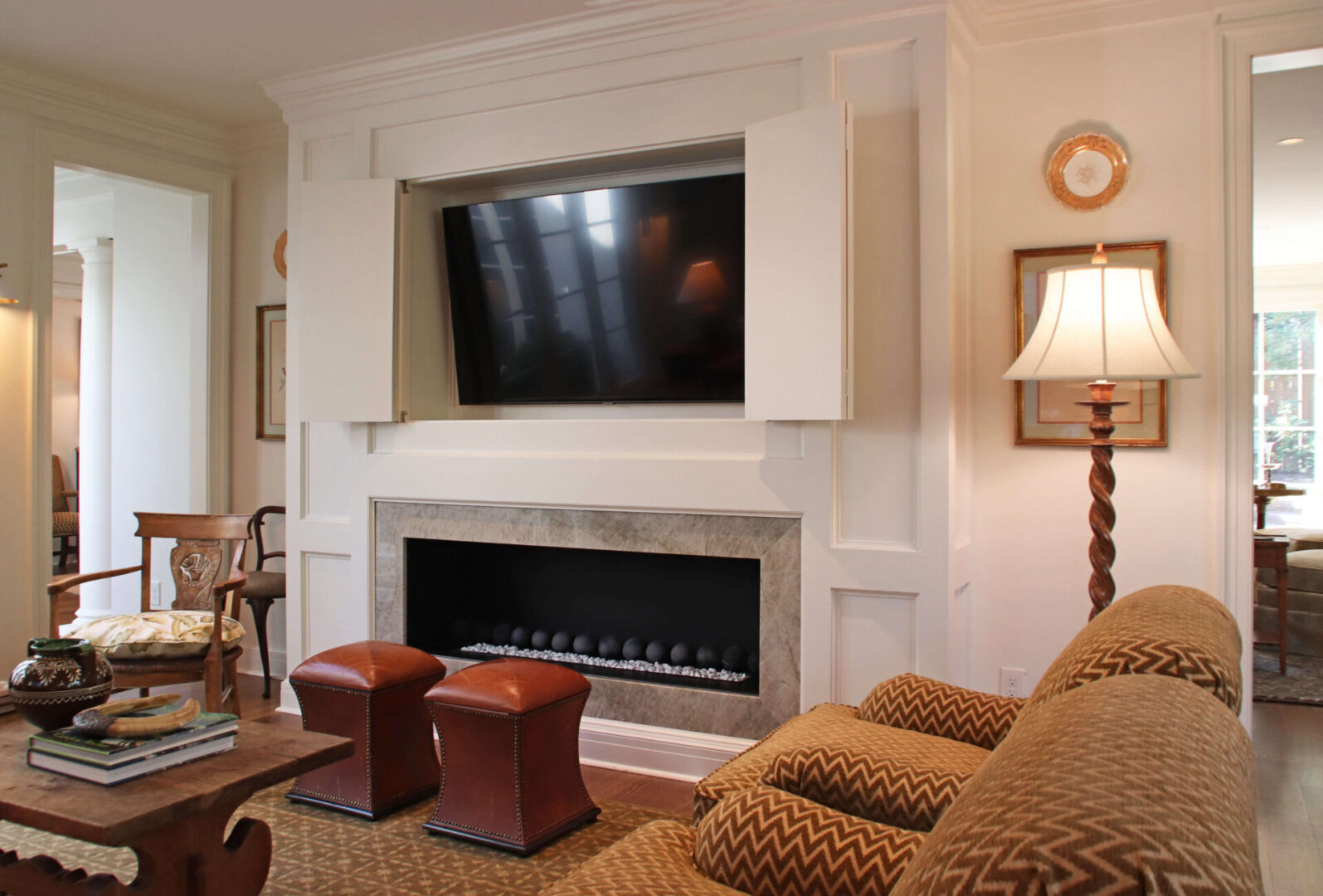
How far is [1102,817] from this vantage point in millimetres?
577

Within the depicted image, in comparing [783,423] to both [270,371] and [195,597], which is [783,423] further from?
[270,371]

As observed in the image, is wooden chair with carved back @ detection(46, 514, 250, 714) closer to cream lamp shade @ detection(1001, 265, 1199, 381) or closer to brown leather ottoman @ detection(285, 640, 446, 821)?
brown leather ottoman @ detection(285, 640, 446, 821)

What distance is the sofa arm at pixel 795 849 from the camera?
1.43 metres

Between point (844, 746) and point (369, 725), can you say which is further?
point (369, 725)

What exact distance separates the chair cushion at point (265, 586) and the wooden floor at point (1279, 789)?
20.0 inches

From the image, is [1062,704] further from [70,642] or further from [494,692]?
[70,642]

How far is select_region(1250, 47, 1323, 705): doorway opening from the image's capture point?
4664mm

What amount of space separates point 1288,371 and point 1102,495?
791 cm

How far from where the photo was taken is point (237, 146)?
16.7 ft

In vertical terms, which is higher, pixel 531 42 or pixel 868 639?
pixel 531 42

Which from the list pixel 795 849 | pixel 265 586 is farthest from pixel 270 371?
pixel 795 849

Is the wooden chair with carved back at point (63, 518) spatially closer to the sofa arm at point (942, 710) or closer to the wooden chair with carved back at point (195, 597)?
the wooden chair with carved back at point (195, 597)

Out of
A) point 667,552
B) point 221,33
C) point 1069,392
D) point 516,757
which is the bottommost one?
point 516,757


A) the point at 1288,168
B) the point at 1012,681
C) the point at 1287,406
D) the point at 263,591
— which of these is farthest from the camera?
the point at 1287,406
